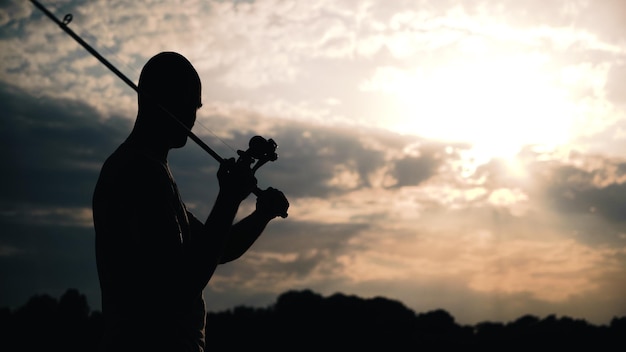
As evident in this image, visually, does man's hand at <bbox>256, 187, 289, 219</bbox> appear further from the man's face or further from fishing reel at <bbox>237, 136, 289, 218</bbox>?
the man's face

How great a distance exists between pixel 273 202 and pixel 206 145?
0.90 m

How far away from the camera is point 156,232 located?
11.3ft

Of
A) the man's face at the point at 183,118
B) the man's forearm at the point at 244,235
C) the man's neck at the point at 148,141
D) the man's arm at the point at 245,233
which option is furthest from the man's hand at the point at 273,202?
the man's neck at the point at 148,141

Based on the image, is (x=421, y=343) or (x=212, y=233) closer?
(x=212, y=233)

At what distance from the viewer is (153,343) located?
10.9 feet

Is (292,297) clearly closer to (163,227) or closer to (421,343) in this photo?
(421,343)

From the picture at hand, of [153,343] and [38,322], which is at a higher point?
[38,322]

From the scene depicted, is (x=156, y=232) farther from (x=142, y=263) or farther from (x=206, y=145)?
(x=206, y=145)

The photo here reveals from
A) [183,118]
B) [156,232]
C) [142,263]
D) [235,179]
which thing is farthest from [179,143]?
[142,263]

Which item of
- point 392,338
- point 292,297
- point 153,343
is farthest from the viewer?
point 292,297

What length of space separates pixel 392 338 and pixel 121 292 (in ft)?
292

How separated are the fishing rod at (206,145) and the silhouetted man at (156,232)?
10 centimetres

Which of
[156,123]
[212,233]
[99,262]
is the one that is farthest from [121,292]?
[156,123]

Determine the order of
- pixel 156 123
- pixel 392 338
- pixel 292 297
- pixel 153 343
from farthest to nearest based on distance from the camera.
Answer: pixel 292 297 < pixel 392 338 < pixel 156 123 < pixel 153 343
